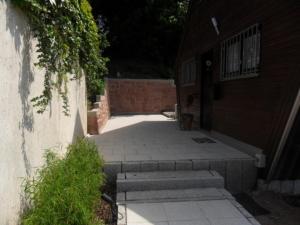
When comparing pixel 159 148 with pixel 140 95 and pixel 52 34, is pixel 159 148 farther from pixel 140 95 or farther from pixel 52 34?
pixel 140 95

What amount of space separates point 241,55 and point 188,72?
4.33 meters

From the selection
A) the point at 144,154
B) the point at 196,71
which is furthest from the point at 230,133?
the point at 196,71

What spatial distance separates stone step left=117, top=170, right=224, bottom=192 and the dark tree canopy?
14.2 m

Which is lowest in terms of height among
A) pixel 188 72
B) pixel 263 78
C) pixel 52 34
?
pixel 263 78

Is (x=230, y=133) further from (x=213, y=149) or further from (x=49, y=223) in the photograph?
(x=49, y=223)

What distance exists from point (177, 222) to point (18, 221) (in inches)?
67.1

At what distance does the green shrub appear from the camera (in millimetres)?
2379

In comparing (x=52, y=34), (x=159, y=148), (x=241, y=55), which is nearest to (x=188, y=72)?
(x=241, y=55)

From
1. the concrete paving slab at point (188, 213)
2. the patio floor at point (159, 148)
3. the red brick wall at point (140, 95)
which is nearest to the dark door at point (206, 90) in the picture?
the patio floor at point (159, 148)

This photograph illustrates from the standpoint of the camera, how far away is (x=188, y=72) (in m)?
9.98

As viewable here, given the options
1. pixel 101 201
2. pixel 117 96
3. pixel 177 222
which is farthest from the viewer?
pixel 117 96

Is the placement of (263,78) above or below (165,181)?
above

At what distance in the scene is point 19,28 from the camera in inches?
93.7

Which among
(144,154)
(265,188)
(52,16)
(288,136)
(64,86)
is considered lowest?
(265,188)
